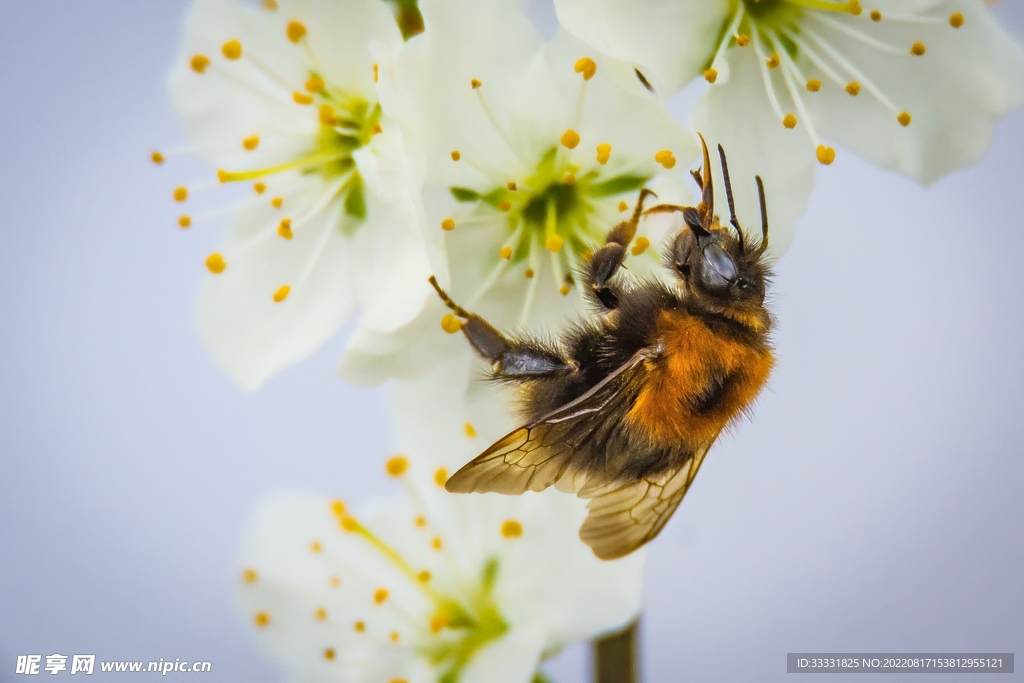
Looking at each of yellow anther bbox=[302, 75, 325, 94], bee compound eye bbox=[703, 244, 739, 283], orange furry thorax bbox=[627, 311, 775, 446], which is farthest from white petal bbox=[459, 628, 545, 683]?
yellow anther bbox=[302, 75, 325, 94]

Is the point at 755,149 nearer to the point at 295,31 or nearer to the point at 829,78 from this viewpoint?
the point at 829,78

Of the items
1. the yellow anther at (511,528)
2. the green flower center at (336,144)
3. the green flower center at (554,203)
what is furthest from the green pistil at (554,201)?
the yellow anther at (511,528)

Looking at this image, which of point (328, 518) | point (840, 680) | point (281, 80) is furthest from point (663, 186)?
point (840, 680)

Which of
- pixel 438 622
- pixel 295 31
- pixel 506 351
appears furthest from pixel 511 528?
pixel 295 31

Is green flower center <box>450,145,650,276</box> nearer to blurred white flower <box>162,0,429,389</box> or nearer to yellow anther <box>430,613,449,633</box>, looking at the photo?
blurred white flower <box>162,0,429,389</box>

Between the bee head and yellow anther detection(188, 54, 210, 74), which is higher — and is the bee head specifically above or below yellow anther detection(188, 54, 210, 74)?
below
